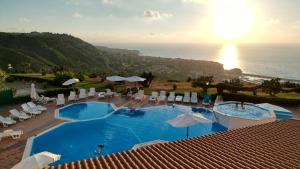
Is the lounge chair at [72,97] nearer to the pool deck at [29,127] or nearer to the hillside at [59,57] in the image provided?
the pool deck at [29,127]

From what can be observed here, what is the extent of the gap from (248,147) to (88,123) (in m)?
11.1

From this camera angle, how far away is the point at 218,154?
7.56 metres

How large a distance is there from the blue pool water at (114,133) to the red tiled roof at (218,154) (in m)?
5.65

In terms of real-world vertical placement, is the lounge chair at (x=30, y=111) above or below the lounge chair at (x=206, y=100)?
below

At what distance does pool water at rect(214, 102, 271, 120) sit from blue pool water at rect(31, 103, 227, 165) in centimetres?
96

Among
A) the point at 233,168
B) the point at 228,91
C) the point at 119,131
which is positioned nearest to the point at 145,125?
the point at 119,131

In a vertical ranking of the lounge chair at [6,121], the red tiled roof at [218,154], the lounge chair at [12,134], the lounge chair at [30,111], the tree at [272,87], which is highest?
the tree at [272,87]

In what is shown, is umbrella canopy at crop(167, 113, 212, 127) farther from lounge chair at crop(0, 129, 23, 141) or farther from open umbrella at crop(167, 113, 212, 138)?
lounge chair at crop(0, 129, 23, 141)

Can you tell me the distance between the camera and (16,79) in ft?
101

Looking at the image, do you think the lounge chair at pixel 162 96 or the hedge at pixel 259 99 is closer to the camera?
the hedge at pixel 259 99

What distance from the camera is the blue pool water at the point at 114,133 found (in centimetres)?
1320

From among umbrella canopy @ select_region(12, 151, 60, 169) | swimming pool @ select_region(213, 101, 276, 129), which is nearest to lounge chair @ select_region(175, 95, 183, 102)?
swimming pool @ select_region(213, 101, 276, 129)

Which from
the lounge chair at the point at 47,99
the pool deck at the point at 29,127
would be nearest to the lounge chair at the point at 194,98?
the pool deck at the point at 29,127

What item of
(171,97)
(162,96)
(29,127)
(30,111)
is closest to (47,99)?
(30,111)
